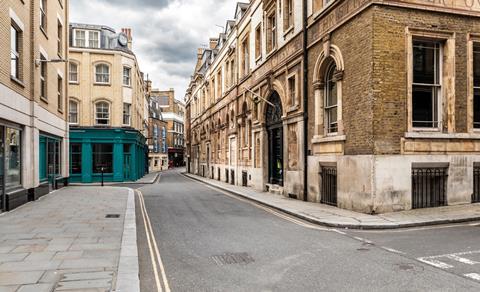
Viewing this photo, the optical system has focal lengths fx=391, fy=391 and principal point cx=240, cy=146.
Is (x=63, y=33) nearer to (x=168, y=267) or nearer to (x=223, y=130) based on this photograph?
(x=223, y=130)

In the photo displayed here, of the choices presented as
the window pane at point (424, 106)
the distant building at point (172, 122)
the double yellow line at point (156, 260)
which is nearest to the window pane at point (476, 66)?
the window pane at point (424, 106)

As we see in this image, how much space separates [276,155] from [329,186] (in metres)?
6.98

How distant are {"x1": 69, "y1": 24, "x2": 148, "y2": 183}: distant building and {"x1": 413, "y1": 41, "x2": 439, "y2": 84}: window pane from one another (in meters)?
25.9

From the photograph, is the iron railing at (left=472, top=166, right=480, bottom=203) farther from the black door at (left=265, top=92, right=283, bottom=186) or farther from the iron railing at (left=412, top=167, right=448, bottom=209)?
the black door at (left=265, top=92, right=283, bottom=186)

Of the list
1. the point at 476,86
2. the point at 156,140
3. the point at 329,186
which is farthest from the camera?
the point at 156,140

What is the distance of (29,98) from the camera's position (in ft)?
48.9

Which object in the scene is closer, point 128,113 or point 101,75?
point 101,75

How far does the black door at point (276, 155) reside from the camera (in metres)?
20.1

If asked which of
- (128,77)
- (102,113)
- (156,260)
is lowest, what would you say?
(156,260)

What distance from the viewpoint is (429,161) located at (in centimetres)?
1177

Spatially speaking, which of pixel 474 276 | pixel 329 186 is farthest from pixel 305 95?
pixel 474 276

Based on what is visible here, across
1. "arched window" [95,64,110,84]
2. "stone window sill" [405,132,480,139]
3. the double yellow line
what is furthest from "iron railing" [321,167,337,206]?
"arched window" [95,64,110,84]

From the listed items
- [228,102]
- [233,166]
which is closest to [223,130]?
[228,102]

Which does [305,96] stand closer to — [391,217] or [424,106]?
[424,106]
